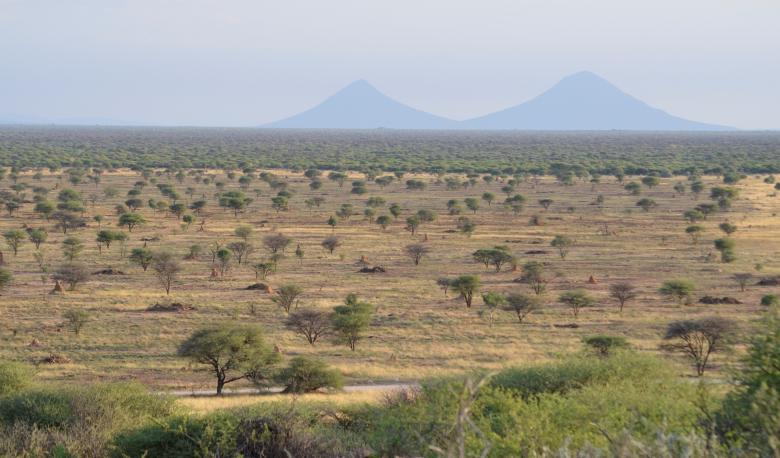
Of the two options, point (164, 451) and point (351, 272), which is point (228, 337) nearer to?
point (164, 451)

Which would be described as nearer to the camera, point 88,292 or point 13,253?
point 88,292

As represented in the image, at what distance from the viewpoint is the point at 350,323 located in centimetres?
3158

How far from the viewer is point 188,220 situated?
6388 cm

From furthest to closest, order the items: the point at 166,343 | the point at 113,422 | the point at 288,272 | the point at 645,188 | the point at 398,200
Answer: the point at 645,188
the point at 398,200
the point at 288,272
the point at 166,343
the point at 113,422

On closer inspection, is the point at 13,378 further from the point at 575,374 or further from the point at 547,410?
the point at 547,410

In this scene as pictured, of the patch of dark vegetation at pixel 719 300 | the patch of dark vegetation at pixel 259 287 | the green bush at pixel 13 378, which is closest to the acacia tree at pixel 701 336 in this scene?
the patch of dark vegetation at pixel 719 300

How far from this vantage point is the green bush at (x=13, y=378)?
22297 millimetres

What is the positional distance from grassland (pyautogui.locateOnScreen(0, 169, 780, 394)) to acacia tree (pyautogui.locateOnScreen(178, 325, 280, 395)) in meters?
0.82

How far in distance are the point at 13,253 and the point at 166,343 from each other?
24.6m

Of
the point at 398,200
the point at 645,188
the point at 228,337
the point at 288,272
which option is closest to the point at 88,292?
the point at 288,272

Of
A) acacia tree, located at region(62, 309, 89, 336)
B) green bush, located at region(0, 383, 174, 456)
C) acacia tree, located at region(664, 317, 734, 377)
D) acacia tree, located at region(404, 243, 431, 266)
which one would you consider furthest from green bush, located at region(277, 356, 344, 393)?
acacia tree, located at region(404, 243, 431, 266)

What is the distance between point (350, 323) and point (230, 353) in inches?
231

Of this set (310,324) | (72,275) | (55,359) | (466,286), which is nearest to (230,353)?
(310,324)

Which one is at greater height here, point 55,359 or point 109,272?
point 55,359
